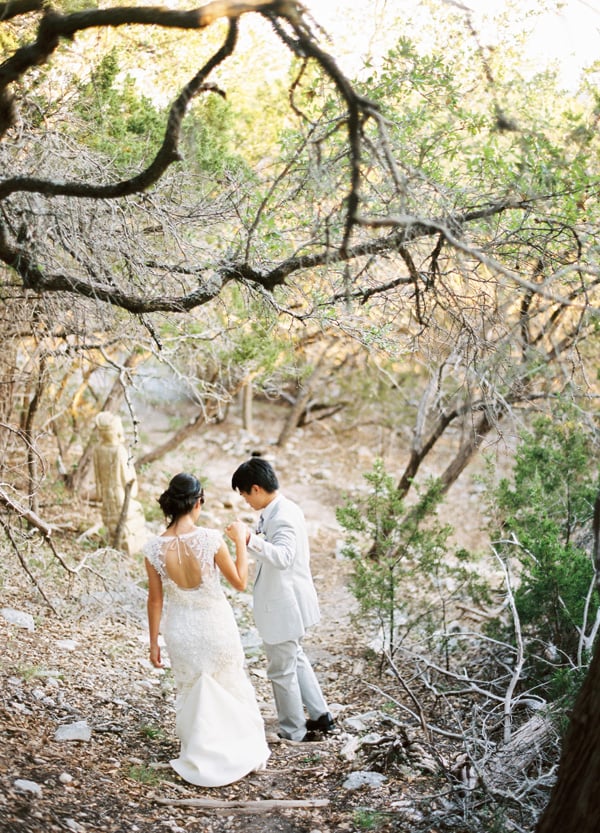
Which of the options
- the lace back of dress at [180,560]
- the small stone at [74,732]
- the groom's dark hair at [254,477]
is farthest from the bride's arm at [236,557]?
the small stone at [74,732]

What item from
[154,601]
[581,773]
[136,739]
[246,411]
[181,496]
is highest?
[246,411]

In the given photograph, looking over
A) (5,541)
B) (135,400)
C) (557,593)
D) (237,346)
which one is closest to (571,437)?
(557,593)

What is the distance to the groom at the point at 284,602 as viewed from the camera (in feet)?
17.3

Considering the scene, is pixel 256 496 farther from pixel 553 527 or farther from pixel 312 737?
pixel 553 527

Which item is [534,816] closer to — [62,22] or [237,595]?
[62,22]

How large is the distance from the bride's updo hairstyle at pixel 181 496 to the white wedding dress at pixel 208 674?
0.48 feet

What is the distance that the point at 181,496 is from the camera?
471 cm

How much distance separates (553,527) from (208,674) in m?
2.68

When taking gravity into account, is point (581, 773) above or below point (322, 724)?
above

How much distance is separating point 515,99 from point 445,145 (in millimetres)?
1299

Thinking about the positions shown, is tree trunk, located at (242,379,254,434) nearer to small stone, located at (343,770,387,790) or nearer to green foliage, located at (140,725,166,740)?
green foliage, located at (140,725,166,740)

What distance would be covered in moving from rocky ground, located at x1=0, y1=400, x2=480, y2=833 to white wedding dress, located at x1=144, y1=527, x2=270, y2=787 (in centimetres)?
16

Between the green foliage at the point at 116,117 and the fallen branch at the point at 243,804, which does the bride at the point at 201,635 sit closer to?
the fallen branch at the point at 243,804

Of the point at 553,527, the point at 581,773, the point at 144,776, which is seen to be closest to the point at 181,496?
the point at 144,776
